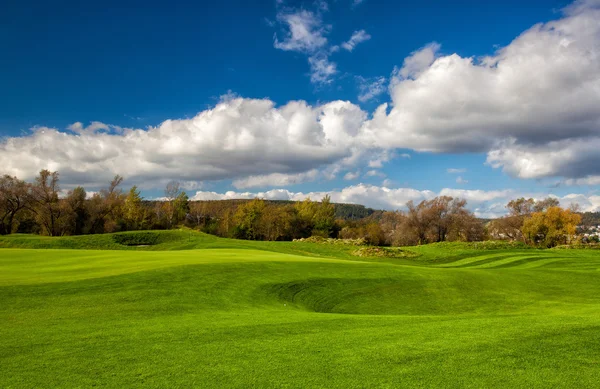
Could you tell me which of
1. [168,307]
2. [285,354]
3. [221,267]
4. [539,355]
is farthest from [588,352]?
[221,267]

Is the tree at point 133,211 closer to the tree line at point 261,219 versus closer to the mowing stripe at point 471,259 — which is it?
the tree line at point 261,219

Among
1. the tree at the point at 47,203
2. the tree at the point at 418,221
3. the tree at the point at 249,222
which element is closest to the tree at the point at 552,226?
the tree at the point at 418,221

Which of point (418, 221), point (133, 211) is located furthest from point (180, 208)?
point (418, 221)

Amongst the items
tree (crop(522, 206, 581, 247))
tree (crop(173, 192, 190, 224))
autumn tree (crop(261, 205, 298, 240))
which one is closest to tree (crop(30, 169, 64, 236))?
tree (crop(173, 192, 190, 224))

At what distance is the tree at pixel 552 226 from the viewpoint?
8225cm

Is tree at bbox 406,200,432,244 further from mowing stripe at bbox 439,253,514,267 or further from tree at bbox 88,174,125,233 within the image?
tree at bbox 88,174,125,233

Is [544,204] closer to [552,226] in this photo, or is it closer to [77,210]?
[552,226]

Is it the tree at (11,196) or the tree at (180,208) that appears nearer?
the tree at (11,196)

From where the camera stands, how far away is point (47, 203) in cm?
7075

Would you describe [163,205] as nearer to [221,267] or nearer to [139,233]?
[139,233]

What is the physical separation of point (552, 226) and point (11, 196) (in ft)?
357

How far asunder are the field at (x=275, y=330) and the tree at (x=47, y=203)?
54.8 metres

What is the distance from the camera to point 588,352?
8.06 metres

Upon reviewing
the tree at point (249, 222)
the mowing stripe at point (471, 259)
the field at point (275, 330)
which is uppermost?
the tree at point (249, 222)
